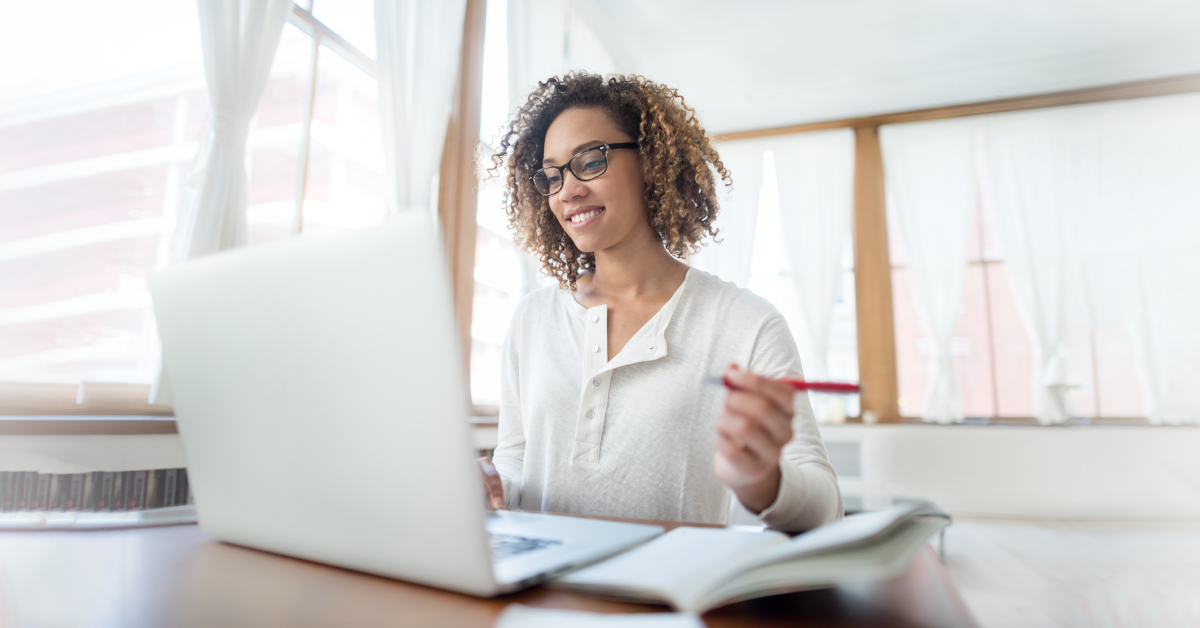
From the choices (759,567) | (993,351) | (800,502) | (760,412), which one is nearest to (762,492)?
(800,502)

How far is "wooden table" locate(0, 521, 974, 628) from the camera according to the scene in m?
0.41

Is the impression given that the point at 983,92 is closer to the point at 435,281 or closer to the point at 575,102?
the point at 575,102

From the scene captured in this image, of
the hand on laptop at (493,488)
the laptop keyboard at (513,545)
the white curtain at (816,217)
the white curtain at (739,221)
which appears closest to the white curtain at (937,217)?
the white curtain at (816,217)

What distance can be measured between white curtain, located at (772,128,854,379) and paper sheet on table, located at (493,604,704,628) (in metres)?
5.00

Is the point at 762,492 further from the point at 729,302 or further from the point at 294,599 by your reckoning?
the point at 729,302

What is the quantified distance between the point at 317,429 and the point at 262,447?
0.09m

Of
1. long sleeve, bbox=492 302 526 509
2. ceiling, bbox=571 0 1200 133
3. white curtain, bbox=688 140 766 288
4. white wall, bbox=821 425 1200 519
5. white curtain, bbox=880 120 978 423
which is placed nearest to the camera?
long sleeve, bbox=492 302 526 509

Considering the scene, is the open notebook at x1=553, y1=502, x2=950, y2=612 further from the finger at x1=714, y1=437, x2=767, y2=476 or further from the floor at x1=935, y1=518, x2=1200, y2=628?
the floor at x1=935, y1=518, x2=1200, y2=628

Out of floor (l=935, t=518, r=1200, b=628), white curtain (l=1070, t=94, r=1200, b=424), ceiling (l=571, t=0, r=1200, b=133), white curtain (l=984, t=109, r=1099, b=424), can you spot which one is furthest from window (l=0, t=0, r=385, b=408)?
white curtain (l=1070, t=94, r=1200, b=424)

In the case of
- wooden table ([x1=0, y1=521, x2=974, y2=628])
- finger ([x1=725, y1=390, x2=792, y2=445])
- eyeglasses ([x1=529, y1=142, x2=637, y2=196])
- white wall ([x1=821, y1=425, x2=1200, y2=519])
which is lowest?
white wall ([x1=821, y1=425, x2=1200, y2=519])

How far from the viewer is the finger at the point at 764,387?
52 cm


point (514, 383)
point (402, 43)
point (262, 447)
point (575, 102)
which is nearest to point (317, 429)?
point (262, 447)

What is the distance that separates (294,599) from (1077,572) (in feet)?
12.7

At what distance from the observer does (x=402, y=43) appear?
93.7 inches
